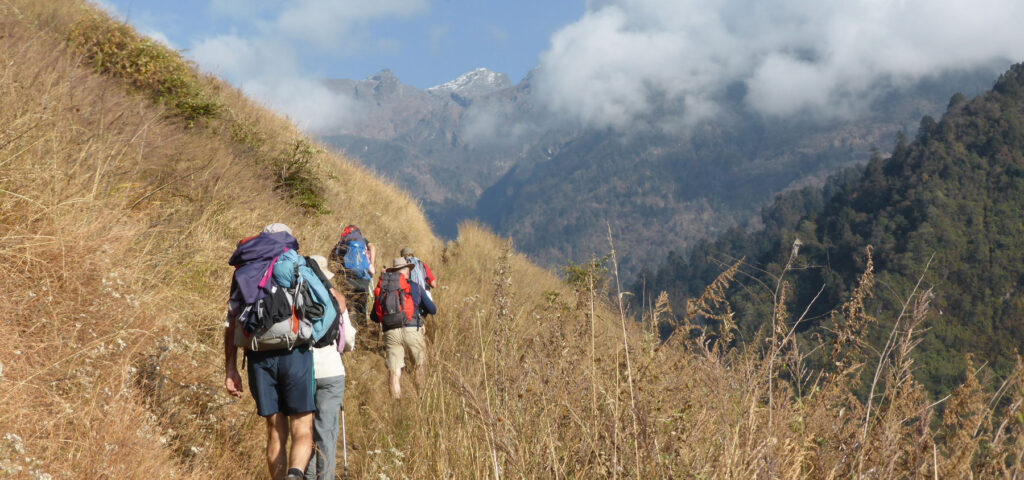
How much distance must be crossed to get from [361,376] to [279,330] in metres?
2.84

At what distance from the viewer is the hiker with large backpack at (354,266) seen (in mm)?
7109

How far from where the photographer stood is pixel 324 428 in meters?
3.57

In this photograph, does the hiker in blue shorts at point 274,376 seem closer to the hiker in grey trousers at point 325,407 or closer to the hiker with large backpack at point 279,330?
the hiker with large backpack at point 279,330

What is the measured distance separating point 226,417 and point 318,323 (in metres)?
1.14

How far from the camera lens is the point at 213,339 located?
469cm

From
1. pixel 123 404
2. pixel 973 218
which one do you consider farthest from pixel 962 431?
pixel 973 218

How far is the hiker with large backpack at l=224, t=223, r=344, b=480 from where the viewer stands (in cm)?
321

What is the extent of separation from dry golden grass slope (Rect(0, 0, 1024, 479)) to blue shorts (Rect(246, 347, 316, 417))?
44 centimetres

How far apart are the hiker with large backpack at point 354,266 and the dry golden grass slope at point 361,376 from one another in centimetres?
51

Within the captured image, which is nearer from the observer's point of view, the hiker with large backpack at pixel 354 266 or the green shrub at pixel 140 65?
the hiker with large backpack at pixel 354 266

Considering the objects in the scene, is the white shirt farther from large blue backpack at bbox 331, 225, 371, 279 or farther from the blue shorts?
large blue backpack at bbox 331, 225, 371, 279

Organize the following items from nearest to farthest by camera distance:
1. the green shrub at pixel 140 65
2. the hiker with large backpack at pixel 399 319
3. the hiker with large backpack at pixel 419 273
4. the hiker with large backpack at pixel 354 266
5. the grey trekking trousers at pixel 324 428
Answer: the grey trekking trousers at pixel 324 428, the hiker with large backpack at pixel 399 319, the hiker with large backpack at pixel 419 273, the hiker with large backpack at pixel 354 266, the green shrub at pixel 140 65

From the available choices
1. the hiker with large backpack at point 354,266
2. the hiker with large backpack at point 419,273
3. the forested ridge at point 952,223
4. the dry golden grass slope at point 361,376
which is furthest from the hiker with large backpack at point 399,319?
the forested ridge at point 952,223

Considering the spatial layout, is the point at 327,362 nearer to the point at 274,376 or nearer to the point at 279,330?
the point at 274,376
